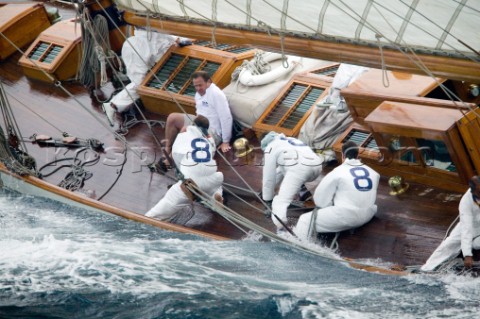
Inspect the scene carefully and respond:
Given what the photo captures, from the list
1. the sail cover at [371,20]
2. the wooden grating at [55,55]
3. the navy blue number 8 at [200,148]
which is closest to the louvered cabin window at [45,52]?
the wooden grating at [55,55]

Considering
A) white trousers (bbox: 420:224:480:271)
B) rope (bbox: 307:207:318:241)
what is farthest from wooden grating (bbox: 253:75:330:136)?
white trousers (bbox: 420:224:480:271)

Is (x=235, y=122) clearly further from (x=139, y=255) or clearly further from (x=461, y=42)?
(x=461, y=42)

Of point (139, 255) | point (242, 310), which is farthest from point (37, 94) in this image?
point (242, 310)

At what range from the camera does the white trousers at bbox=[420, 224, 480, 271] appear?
762cm

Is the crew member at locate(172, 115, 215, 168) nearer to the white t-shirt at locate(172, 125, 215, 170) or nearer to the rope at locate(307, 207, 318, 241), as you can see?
the white t-shirt at locate(172, 125, 215, 170)

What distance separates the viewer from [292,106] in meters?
9.87

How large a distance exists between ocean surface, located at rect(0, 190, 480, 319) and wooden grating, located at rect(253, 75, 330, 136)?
5.33ft

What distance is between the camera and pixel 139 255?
344 inches

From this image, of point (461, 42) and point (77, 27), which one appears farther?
point (77, 27)

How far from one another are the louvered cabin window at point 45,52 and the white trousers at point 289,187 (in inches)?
157

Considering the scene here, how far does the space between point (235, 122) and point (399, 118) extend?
226cm

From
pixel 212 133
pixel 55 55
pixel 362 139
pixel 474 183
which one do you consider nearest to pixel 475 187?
pixel 474 183

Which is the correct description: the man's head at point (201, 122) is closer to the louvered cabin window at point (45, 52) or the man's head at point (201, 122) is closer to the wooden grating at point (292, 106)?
the wooden grating at point (292, 106)

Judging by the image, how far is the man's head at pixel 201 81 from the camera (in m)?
9.65
